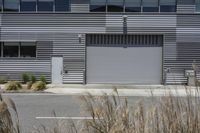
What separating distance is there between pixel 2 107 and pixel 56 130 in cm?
80

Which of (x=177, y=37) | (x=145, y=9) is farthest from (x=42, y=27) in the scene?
(x=177, y=37)

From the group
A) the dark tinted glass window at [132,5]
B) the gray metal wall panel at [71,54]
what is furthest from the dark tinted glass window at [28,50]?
the dark tinted glass window at [132,5]

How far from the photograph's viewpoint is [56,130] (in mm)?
4383

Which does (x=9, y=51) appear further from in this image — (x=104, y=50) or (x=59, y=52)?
(x=104, y=50)

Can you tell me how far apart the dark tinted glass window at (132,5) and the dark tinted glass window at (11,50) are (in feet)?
26.1

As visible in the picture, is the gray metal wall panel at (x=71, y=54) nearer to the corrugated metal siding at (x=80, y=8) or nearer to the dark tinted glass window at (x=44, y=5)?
the corrugated metal siding at (x=80, y=8)

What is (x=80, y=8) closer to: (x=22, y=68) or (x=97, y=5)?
(x=97, y=5)

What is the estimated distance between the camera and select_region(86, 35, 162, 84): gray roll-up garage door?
31578 millimetres

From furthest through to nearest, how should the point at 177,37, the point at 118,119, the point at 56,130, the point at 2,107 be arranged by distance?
1. the point at 177,37
2. the point at 56,130
3. the point at 118,119
4. the point at 2,107

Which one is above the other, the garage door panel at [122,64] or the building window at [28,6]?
the building window at [28,6]

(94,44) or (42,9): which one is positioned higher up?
(42,9)

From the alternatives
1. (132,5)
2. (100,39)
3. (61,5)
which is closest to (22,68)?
(61,5)

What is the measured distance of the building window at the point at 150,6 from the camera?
3161 cm

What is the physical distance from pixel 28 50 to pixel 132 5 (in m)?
7.73
